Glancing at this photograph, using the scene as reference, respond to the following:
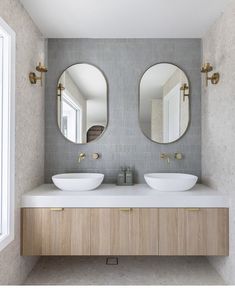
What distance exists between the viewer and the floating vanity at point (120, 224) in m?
2.37

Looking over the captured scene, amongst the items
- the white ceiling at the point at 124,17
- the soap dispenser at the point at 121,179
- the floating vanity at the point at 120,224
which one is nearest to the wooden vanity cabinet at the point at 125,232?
the floating vanity at the point at 120,224

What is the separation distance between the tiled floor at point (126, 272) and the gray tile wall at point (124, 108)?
90cm

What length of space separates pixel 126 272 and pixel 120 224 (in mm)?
A: 636

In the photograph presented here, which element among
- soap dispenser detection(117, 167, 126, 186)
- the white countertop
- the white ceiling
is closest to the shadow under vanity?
the white countertop

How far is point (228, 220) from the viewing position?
235 cm

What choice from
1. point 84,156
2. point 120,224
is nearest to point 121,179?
point 84,156

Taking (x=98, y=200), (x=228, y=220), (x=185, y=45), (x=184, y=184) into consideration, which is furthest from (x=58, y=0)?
(x=228, y=220)

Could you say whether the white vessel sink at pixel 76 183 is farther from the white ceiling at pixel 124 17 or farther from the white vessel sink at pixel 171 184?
the white ceiling at pixel 124 17

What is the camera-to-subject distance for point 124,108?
3098 millimetres

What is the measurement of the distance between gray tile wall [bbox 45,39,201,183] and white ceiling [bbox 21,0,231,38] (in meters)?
0.12

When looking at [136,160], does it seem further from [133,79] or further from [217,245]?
[217,245]

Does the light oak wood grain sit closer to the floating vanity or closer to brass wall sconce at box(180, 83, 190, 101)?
the floating vanity

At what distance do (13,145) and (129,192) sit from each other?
1123mm

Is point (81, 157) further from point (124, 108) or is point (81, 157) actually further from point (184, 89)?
point (184, 89)
